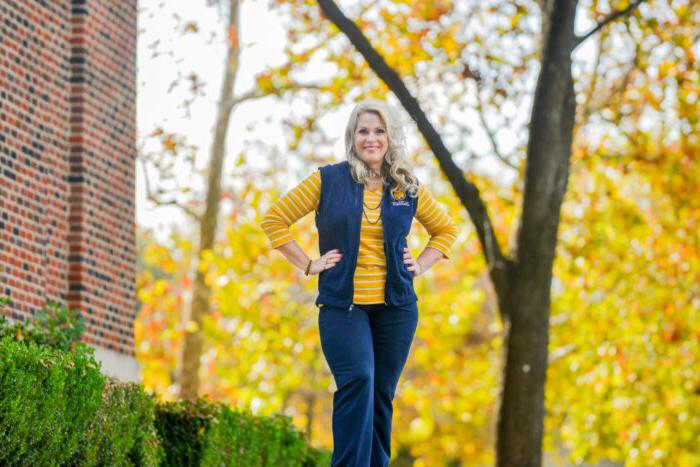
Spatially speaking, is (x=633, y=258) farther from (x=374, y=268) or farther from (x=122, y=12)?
(x=374, y=268)

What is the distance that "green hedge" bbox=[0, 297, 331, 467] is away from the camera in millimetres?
5730

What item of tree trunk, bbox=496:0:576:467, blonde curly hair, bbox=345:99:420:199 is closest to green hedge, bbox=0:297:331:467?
blonde curly hair, bbox=345:99:420:199

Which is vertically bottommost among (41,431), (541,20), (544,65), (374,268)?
(41,431)

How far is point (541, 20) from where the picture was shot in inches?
496

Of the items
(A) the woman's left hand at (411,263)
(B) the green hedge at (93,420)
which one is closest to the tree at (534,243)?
(B) the green hedge at (93,420)

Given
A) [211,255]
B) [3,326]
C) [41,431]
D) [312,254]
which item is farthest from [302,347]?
[41,431]

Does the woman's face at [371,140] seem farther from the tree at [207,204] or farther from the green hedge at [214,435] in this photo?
the tree at [207,204]

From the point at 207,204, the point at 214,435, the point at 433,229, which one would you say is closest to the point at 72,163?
the point at 214,435

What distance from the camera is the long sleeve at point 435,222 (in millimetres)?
6035

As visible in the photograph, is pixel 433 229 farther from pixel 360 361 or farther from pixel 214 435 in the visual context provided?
pixel 214 435

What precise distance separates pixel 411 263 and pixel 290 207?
649 millimetres

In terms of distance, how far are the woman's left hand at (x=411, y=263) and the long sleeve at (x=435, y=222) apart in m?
0.23

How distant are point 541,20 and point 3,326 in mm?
6766

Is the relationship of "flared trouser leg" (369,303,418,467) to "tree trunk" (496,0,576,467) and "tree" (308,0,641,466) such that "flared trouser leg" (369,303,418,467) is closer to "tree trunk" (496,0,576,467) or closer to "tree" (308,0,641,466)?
"tree" (308,0,641,466)
